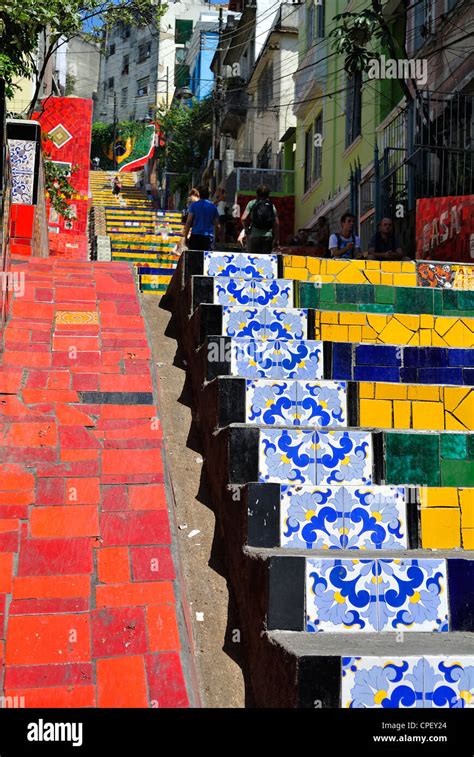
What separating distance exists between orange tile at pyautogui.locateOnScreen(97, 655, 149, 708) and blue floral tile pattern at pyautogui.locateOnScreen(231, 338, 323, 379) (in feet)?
7.68

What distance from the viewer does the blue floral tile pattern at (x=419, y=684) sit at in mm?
3102

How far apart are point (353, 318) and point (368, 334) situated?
0.16 meters

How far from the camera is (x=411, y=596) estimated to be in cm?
374

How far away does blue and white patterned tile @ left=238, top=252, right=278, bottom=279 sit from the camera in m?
8.21

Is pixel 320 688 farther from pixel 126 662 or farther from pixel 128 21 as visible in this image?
pixel 128 21

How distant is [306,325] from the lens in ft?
21.9

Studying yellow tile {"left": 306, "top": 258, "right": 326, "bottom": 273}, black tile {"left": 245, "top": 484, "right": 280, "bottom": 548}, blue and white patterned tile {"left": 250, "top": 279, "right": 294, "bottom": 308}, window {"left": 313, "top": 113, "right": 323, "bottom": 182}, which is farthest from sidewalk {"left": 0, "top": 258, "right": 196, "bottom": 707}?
window {"left": 313, "top": 113, "right": 323, "bottom": 182}

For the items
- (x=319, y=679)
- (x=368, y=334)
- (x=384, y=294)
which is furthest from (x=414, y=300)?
(x=319, y=679)

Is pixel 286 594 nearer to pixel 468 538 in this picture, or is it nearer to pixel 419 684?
pixel 419 684

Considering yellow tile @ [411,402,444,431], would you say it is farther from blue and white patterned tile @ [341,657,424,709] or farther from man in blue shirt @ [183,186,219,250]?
man in blue shirt @ [183,186,219,250]

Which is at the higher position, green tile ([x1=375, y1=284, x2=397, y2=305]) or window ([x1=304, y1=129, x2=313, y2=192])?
window ([x1=304, y1=129, x2=313, y2=192])

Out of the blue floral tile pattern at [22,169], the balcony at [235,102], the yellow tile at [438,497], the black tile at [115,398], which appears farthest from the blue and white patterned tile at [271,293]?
the balcony at [235,102]
